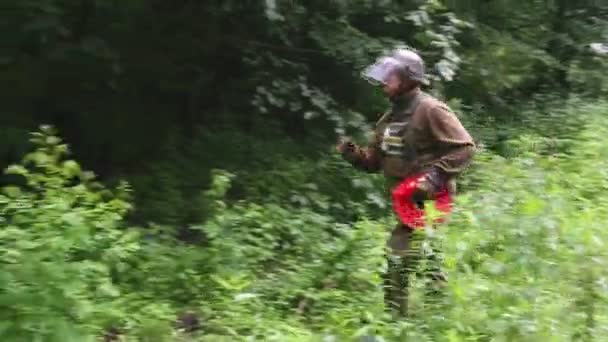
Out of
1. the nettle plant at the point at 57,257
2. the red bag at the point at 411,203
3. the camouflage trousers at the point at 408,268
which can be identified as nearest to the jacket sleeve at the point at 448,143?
the red bag at the point at 411,203

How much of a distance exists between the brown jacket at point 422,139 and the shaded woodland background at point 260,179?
36cm

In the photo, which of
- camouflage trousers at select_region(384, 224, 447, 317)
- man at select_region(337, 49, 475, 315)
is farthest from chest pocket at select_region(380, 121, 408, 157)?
camouflage trousers at select_region(384, 224, 447, 317)

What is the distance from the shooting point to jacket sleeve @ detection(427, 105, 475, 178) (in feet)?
Result: 18.0

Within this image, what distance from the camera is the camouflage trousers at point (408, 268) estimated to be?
530 centimetres

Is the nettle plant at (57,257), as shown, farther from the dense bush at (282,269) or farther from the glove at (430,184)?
the glove at (430,184)

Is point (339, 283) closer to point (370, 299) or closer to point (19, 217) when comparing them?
point (370, 299)

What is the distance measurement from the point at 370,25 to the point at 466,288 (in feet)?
13.0

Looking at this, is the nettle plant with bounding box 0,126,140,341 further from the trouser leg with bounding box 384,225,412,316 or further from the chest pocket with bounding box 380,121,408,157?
the chest pocket with bounding box 380,121,408,157

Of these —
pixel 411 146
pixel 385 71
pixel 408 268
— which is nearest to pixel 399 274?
pixel 408 268

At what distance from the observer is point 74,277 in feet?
14.9

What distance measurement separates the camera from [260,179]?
28.4 ft

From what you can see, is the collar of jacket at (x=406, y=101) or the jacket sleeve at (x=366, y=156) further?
the jacket sleeve at (x=366, y=156)

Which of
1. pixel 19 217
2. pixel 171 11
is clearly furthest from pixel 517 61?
pixel 19 217

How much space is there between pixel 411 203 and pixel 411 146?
1.07 ft
